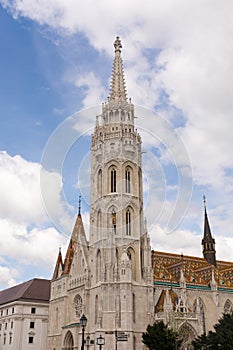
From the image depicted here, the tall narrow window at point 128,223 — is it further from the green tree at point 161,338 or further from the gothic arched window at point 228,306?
the gothic arched window at point 228,306

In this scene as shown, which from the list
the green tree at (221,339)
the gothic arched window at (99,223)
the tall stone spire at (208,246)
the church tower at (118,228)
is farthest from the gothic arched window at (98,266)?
the tall stone spire at (208,246)

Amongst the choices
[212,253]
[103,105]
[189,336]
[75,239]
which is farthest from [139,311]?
[103,105]

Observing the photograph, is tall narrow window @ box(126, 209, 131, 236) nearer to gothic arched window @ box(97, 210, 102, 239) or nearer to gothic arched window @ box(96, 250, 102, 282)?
gothic arched window @ box(97, 210, 102, 239)

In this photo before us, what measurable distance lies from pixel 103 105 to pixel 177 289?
39134mm

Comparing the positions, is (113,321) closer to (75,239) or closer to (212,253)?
(75,239)

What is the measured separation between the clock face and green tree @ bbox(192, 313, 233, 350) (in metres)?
28.1

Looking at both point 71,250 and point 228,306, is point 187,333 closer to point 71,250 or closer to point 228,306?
point 228,306

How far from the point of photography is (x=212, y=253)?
96.6m

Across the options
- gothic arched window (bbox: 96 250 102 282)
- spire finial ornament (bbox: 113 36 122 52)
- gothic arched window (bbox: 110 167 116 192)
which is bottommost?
gothic arched window (bbox: 96 250 102 282)

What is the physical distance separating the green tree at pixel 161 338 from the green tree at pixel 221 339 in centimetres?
401

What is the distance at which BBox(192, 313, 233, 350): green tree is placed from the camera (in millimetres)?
44463

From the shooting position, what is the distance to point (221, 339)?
4519 centimetres

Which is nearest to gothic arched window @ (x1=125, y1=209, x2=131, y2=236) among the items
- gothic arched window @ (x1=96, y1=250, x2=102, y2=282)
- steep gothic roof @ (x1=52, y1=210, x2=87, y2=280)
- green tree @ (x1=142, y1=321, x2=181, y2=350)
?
gothic arched window @ (x1=96, y1=250, x2=102, y2=282)

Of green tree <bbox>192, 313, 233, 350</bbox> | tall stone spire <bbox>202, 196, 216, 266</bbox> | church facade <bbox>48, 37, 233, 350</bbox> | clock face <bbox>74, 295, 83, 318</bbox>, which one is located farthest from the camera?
tall stone spire <bbox>202, 196, 216, 266</bbox>
